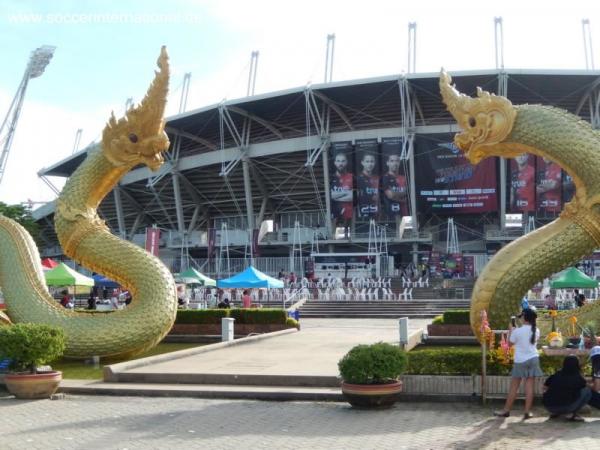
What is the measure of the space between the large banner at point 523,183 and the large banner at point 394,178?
6971mm

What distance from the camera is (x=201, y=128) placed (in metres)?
52.9

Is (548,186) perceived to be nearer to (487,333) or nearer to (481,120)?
(481,120)

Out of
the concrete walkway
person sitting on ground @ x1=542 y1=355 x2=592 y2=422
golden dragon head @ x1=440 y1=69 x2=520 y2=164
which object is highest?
golden dragon head @ x1=440 y1=69 x2=520 y2=164

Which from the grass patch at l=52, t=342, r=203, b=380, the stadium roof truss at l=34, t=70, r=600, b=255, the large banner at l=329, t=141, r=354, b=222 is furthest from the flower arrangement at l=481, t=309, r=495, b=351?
the large banner at l=329, t=141, r=354, b=222

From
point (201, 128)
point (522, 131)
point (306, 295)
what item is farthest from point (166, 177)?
point (522, 131)

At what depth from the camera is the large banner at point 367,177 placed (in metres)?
47.1

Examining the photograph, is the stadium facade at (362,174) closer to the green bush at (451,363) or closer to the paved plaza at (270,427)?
the green bush at (451,363)

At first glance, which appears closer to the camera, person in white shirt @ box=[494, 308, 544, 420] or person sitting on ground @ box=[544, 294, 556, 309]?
person in white shirt @ box=[494, 308, 544, 420]

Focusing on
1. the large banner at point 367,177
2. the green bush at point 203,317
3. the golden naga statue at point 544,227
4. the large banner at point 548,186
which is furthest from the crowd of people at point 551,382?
the large banner at point 367,177

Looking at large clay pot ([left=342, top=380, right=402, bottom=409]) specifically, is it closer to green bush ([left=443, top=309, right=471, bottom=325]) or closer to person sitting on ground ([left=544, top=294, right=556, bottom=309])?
green bush ([left=443, top=309, right=471, bottom=325])

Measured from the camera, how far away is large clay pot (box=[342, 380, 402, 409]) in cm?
834

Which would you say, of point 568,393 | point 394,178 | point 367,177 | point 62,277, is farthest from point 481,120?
point 367,177

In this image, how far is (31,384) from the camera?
9.45m

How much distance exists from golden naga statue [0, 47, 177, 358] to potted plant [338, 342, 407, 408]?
5.09m
